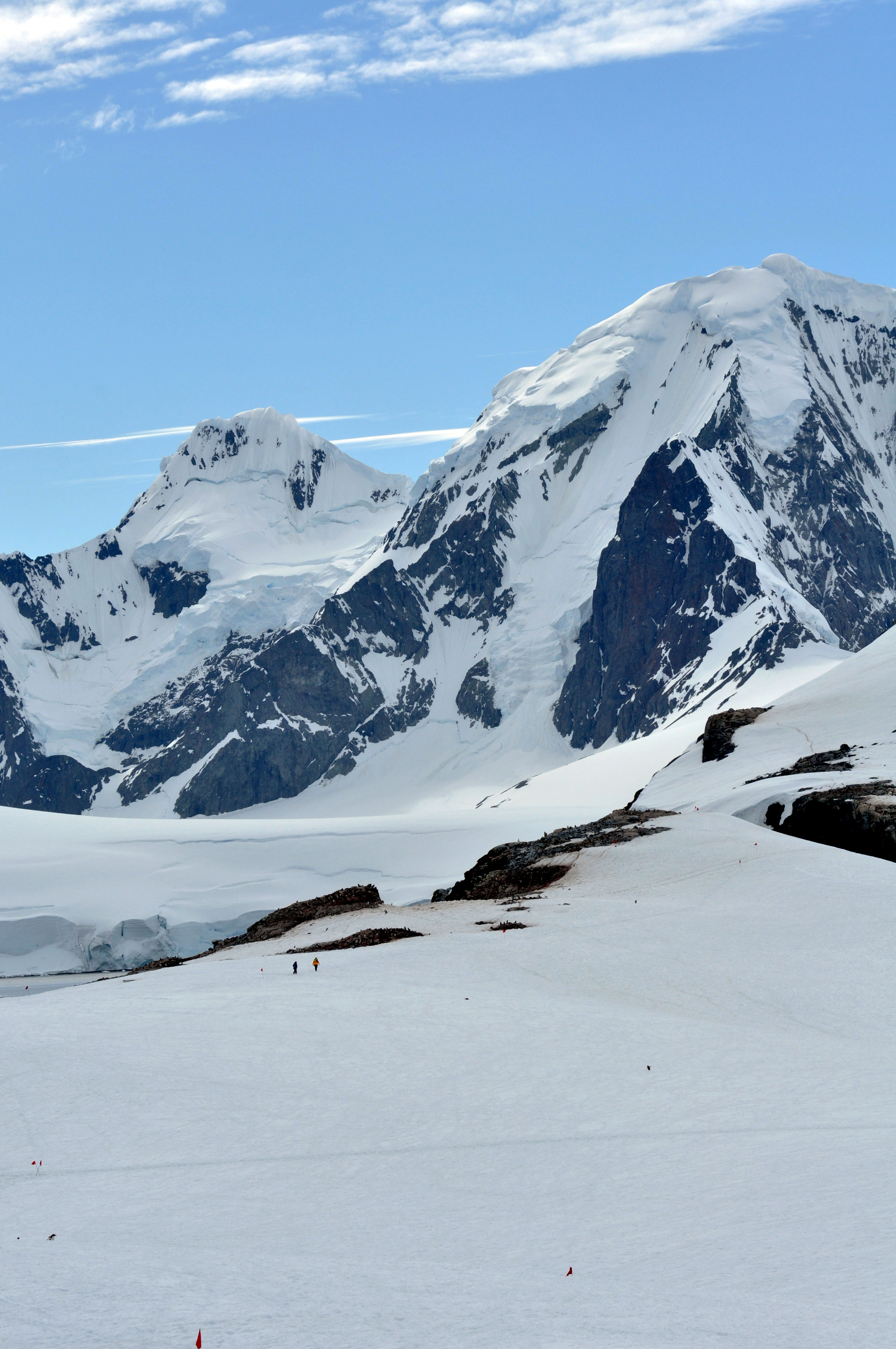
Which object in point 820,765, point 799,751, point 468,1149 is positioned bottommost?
point 468,1149

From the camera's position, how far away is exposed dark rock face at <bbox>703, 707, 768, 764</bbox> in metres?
54.2

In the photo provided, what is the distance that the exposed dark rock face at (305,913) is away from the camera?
30.3 metres

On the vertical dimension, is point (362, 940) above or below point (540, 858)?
below

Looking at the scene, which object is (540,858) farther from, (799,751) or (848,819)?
(799,751)

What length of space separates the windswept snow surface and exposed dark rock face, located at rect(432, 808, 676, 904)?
28.5ft

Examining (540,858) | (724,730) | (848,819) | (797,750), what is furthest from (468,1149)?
(724,730)

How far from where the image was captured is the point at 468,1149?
474 inches

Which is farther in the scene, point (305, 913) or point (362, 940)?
point (305, 913)

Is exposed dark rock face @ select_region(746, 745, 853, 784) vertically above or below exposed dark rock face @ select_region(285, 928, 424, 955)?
above

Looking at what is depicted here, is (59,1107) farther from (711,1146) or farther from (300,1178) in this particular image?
(711,1146)

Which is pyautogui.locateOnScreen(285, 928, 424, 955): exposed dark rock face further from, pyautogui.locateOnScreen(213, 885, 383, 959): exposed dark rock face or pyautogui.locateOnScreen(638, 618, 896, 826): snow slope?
pyautogui.locateOnScreen(638, 618, 896, 826): snow slope

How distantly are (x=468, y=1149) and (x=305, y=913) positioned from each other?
2032 centimetres

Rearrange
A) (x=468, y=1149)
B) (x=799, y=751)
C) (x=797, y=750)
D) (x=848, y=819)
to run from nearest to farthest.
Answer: (x=468, y=1149) < (x=848, y=819) < (x=799, y=751) < (x=797, y=750)

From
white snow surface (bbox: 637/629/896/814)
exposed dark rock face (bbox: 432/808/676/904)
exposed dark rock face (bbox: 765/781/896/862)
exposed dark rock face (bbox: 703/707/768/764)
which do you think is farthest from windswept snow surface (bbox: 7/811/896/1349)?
exposed dark rock face (bbox: 703/707/768/764)
